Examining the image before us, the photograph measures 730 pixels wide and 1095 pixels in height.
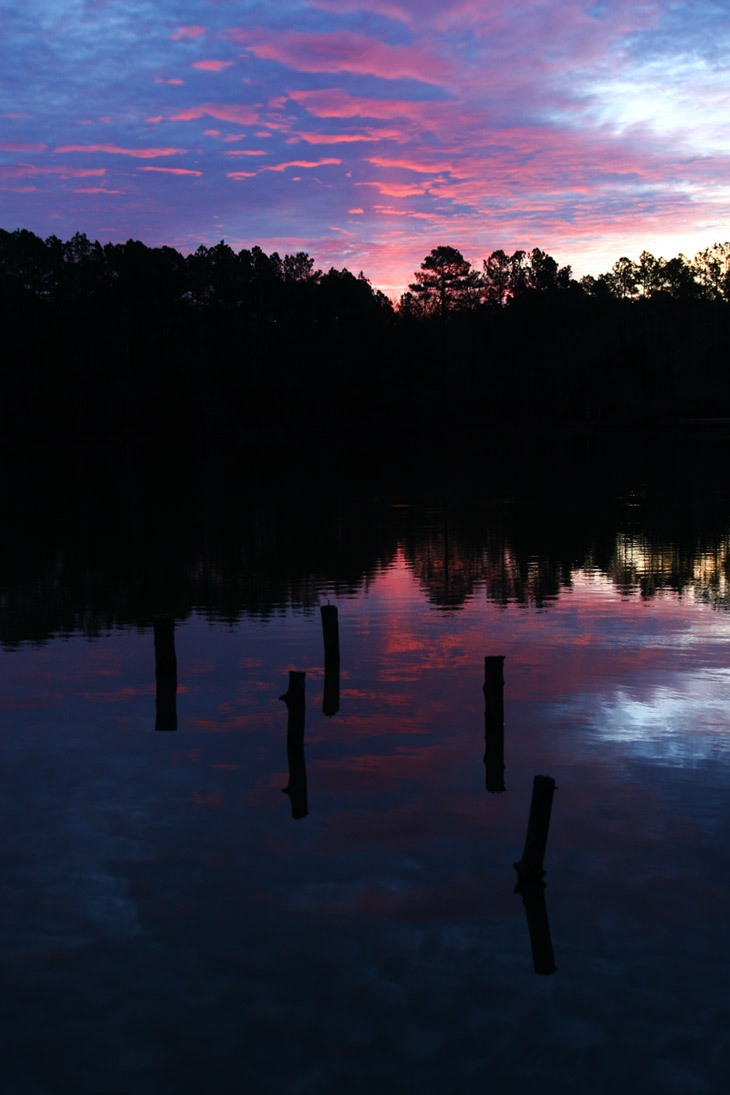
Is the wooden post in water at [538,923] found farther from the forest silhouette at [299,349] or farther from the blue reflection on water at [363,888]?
the forest silhouette at [299,349]

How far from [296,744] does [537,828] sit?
4.48m

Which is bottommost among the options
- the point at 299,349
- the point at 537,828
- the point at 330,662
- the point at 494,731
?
the point at 537,828

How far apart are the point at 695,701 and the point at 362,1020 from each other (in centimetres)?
1199

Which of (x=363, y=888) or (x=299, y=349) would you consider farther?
(x=299, y=349)

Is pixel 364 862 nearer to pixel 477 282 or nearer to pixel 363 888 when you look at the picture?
pixel 363 888

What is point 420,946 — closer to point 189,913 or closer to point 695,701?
point 189,913

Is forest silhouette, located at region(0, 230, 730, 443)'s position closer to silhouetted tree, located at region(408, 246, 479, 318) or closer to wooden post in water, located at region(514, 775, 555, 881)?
silhouetted tree, located at region(408, 246, 479, 318)

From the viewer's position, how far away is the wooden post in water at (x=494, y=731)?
15.4 m

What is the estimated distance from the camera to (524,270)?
172 meters

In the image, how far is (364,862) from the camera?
13.5 meters

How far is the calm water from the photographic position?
9.84 meters

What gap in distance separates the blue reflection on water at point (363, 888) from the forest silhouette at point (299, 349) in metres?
121

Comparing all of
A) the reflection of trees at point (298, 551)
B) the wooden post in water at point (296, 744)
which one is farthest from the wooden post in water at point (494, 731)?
the reflection of trees at point (298, 551)

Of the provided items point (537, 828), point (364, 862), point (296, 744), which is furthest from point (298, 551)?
point (537, 828)
